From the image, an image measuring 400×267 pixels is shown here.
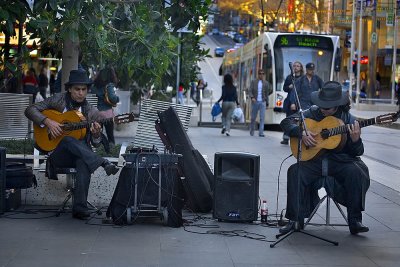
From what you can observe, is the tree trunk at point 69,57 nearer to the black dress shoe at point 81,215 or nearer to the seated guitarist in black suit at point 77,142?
the seated guitarist in black suit at point 77,142

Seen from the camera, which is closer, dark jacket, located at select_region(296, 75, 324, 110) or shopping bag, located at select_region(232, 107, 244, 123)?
dark jacket, located at select_region(296, 75, 324, 110)

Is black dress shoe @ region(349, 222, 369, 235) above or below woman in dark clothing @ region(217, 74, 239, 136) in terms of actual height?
below

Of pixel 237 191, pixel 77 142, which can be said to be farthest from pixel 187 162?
pixel 77 142

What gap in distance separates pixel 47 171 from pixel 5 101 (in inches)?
104

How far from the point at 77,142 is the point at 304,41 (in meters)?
19.1

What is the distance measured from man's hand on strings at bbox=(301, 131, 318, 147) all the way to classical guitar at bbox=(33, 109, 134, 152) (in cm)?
225

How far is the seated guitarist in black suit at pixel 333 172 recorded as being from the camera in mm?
9203

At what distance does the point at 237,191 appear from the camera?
9977mm

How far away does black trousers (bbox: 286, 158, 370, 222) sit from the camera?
9195mm

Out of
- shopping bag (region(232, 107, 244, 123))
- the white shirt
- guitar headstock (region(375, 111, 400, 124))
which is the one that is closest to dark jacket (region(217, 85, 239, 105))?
the white shirt

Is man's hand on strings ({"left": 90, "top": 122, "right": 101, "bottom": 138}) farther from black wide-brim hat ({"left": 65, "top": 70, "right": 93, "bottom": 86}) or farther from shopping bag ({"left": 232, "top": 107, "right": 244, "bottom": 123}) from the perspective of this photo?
shopping bag ({"left": 232, "top": 107, "right": 244, "bottom": 123})

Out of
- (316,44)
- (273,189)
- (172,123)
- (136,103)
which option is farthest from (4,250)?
(316,44)

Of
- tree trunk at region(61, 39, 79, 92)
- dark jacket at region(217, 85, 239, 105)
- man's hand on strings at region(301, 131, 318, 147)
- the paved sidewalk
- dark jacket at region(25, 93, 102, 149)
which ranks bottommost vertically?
the paved sidewalk

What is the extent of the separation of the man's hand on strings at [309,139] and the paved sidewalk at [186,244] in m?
0.96
